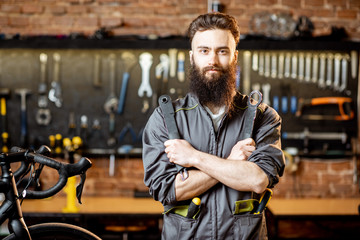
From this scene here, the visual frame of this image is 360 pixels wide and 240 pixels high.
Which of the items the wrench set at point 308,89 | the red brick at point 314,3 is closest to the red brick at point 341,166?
the wrench set at point 308,89

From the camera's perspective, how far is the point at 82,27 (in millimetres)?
3760

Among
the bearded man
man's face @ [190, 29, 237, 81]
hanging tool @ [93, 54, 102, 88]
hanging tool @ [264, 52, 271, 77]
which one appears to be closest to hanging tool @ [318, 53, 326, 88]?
hanging tool @ [264, 52, 271, 77]

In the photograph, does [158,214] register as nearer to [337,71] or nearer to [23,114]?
[23,114]

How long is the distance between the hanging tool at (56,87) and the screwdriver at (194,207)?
246cm

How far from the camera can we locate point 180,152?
161 centimetres

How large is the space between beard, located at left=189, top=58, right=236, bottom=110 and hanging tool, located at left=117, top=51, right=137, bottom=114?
6.51 feet

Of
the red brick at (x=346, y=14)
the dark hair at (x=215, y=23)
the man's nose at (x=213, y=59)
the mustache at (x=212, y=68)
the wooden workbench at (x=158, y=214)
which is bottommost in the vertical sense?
the wooden workbench at (x=158, y=214)

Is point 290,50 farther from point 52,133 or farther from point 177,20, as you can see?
point 52,133

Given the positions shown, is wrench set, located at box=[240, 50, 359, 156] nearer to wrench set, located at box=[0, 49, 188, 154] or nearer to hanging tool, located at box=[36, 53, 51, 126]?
wrench set, located at box=[0, 49, 188, 154]

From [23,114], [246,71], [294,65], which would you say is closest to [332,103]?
[294,65]

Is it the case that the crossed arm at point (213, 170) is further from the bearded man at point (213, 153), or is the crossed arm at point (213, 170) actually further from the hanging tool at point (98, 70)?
the hanging tool at point (98, 70)

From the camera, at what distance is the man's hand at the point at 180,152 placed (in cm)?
160

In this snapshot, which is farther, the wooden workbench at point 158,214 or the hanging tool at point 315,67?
the hanging tool at point 315,67

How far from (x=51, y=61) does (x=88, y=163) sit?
256 cm
